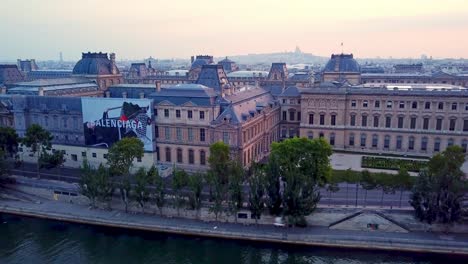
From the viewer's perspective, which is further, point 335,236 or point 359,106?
point 359,106

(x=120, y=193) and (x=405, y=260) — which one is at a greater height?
(x=120, y=193)

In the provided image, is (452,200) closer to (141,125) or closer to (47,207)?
(141,125)

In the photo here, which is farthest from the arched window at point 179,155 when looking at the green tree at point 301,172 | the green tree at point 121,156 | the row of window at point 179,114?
the green tree at point 301,172

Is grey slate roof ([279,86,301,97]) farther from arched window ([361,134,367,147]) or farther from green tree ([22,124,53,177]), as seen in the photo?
green tree ([22,124,53,177])

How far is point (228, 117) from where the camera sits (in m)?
68.6

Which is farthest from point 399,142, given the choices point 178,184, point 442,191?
point 178,184

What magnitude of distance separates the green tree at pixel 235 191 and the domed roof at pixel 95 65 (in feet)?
223

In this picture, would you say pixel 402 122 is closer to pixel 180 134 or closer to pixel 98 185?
pixel 180 134

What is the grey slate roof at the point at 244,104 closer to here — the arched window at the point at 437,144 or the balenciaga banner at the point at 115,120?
the balenciaga banner at the point at 115,120

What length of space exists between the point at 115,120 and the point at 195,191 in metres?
28.4

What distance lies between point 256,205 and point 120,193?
2229 cm

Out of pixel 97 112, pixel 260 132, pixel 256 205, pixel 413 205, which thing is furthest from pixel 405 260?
pixel 97 112

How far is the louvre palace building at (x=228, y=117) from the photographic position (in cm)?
7150

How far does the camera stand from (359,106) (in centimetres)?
8575
